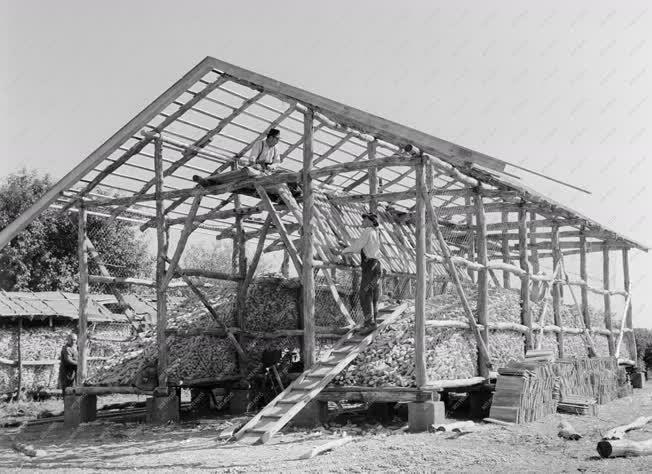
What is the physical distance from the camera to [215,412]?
14484 mm

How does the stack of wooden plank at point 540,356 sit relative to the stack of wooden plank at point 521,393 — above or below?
above

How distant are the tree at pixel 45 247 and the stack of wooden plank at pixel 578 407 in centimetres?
1918

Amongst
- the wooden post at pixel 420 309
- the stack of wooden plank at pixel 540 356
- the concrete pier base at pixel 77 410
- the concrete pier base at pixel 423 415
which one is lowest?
the concrete pier base at pixel 77 410

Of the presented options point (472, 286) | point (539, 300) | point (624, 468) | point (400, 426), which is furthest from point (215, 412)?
point (624, 468)

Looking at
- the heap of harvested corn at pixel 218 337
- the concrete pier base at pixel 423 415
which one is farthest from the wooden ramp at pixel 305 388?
the heap of harvested corn at pixel 218 337

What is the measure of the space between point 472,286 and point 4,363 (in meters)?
11.3

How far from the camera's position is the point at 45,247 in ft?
94.4

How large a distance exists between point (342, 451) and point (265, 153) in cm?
583

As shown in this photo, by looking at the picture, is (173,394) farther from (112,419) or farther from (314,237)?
→ (314,237)

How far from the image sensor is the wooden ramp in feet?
32.1

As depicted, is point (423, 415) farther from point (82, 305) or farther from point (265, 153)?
point (82, 305)

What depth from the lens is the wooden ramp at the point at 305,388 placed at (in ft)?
32.1

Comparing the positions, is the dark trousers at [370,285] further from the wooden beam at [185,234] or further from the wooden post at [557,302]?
the wooden post at [557,302]

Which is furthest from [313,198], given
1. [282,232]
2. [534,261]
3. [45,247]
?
[45,247]
